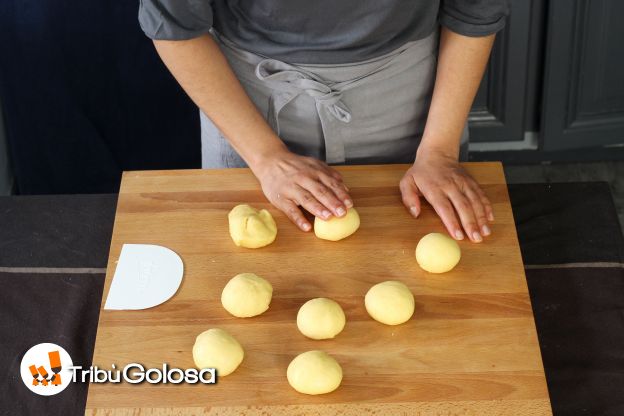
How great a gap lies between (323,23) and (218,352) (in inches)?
24.0

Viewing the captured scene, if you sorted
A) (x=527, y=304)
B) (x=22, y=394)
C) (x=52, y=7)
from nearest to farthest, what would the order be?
(x=527, y=304)
(x=22, y=394)
(x=52, y=7)

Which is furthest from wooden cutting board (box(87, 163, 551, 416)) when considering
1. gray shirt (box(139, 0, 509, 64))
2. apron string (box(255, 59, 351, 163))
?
gray shirt (box(139, 0, 509, 64))

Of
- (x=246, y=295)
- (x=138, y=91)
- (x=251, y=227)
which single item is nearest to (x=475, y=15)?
(x=251, y=227)

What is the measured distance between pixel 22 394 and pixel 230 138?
1.79 ft

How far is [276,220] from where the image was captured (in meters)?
1.28

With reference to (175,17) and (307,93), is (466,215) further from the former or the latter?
(175,17)

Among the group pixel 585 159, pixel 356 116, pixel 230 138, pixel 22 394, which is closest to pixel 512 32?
pixel 585 159

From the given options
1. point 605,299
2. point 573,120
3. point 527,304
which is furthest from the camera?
point 573,120

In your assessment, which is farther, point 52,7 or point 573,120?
point 573,120

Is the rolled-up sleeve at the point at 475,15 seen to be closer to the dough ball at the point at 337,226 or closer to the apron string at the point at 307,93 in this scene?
the apron string at the point at 307,93

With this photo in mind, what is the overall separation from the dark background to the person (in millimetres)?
865

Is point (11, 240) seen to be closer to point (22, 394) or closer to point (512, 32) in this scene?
point (22, 394)

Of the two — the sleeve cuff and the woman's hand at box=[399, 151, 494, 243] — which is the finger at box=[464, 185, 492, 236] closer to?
the woman's hand at box=[399, 151, 494, 243]

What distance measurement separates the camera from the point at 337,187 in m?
1.28
